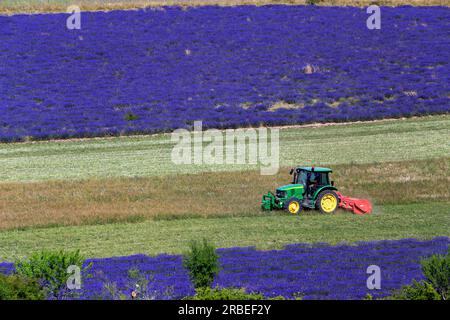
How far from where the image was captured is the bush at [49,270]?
→ 42.9 feet

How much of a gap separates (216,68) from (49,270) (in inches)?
1283

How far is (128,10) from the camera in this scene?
53.8m

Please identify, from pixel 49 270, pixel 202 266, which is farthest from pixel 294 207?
pixel 49 270

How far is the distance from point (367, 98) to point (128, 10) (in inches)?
795

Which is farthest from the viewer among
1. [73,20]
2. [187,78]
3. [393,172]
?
[73,20]

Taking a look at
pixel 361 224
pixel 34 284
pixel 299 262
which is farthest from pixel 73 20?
pixel 34 284

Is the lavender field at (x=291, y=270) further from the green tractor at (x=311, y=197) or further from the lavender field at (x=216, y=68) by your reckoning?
the lavender field at (x=216, y=68)

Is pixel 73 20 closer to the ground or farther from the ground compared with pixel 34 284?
farther from the ground

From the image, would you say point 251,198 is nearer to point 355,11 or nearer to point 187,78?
point 187,78

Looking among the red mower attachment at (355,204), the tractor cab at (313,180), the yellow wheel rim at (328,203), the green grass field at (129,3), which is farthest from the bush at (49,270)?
the green grass field at (129,3)

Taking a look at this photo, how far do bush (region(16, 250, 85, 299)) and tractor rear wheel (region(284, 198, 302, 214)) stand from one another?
31.6 feet

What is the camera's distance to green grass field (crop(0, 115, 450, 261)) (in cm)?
2042

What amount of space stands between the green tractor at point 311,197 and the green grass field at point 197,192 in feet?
1.00

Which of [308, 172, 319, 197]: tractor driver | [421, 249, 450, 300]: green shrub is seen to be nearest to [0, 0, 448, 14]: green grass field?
[308, 172, 319, 197]: tractor driver
